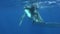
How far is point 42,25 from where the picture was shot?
1.31 metres

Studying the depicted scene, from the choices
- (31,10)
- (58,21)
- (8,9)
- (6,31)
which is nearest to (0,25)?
(6,31)

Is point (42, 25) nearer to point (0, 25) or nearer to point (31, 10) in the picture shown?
point (31, 10)

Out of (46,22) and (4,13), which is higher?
(4,13)

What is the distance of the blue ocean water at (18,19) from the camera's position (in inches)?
51.4

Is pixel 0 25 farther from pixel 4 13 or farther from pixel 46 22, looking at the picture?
pixel 46 22

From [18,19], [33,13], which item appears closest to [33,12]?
[33,13]

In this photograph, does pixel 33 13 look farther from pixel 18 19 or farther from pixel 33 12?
pixel 18 19

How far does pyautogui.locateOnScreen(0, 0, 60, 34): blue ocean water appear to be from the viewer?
1.30m

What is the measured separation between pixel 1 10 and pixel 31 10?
12.3 inches

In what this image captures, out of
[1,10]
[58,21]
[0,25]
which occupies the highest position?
[1,10]

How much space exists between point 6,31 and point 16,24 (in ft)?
0.46

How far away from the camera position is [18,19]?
4.41 feet

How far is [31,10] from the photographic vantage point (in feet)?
4.20

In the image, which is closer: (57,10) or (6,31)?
(57,10)
